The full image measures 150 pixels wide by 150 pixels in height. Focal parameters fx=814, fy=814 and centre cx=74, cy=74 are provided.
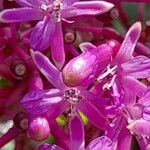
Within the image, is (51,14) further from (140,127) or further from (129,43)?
(140,127)

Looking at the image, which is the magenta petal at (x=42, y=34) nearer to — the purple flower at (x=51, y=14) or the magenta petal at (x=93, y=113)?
the purple flower at (x=51, y=14)

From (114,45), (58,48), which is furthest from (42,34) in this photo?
(114,45)

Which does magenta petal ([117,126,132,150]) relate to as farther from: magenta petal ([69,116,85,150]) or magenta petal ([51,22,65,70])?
magenta petal ([51,22,65,70])

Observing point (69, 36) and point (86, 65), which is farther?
point (69, 36)

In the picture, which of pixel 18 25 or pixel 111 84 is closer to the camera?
pixel 111 84

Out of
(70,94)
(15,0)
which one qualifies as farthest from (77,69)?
(15,0)

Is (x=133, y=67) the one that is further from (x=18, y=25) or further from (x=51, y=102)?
(x=18, y=25)
